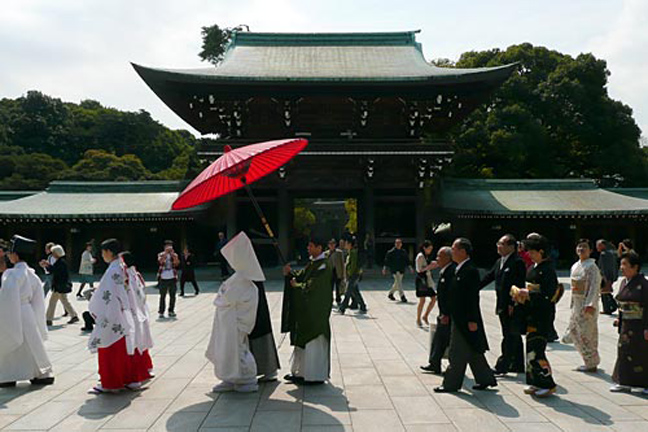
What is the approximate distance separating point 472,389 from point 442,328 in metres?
0.86

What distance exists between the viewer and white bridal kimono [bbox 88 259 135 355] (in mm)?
5633

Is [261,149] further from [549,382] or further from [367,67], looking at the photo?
[367,67]

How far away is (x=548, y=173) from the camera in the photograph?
32969 mm

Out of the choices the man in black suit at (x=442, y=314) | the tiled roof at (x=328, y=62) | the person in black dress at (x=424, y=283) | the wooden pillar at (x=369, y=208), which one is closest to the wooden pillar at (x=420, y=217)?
the wooden pillar at (x=369, y=208)

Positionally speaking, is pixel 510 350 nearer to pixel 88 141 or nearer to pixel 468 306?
pixel 468 306

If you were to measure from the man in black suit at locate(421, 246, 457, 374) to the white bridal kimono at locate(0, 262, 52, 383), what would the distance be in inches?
192

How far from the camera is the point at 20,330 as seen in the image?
587cm

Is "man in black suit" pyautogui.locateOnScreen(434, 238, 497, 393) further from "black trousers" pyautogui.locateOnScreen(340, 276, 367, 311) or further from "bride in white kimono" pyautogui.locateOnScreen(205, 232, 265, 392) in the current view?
"black trousers" pyautogui.locateOnScreen(340, 276, 367, 311)

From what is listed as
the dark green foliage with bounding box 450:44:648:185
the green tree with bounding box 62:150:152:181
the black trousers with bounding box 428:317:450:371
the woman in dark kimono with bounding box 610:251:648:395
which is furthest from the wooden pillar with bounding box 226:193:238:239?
the green tree with bounding box 62:150:152:181

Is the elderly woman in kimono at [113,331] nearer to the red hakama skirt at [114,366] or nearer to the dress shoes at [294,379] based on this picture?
the red hakama skirt at [114,366]

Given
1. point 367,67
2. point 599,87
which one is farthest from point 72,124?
point 599,87

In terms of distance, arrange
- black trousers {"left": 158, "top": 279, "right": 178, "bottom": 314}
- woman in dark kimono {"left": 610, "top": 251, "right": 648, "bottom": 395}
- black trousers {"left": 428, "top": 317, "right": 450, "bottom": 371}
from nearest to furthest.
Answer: woman in dark kimono {"left": 610, "top": 251, "right": 648, "bottom": 395}
black trousers {"left": 428, "top": 317, "right": 450, "bottom": 371}
black trousers {"left": 158, "top": 279, "right": 178, "bottom": 314}

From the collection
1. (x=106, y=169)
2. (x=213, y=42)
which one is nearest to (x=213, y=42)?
(x=213, y=42)

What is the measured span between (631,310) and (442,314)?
2065 mm
